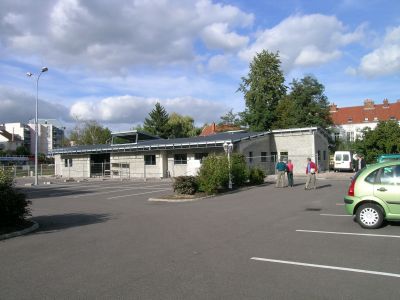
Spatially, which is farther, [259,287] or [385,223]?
[385,223]

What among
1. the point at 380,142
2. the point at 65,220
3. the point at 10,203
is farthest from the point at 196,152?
the point at 10,203

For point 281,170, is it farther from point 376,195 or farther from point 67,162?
point 67,162

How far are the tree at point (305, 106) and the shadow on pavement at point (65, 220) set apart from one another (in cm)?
4247

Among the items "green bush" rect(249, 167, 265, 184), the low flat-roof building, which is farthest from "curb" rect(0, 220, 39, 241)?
the low flat-roof building

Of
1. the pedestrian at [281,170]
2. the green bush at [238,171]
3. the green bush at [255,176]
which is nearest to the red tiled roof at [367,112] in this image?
the green bush at [255,176]

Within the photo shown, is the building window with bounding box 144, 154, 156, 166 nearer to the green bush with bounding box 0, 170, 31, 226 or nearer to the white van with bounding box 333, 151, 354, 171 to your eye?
the white van with bounding box 333, 151, 354, 171

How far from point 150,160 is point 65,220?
2821 cm

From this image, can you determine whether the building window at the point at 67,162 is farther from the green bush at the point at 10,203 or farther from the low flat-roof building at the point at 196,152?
the green bush at the point at 10,203

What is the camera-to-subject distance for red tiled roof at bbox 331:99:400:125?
9162 centimetres

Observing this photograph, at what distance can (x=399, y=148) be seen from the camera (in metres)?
27.8

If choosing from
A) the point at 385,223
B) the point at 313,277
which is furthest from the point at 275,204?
Result: the point at 313,277

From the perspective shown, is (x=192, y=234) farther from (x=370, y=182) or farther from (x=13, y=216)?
(x=13, y=216)

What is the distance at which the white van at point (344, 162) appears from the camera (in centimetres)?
4253

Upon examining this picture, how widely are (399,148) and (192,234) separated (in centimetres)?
2294
